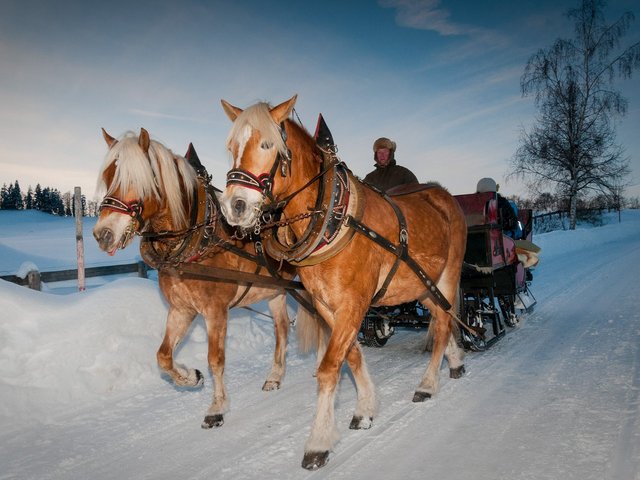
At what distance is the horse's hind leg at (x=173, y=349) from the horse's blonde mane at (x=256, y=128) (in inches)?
73.7

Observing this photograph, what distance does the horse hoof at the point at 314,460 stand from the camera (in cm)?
281

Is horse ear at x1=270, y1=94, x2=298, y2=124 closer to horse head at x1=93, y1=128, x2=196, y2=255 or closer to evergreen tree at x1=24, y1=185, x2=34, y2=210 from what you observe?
horse head at x1=93, y1=128, x2=196, y2=255

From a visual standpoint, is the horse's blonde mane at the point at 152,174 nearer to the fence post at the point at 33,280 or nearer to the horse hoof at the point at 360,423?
the horse hoof at the point at 360,423

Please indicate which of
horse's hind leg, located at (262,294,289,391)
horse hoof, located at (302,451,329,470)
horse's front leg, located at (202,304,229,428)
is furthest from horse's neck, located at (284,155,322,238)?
horse's hind leg, located at (262,294,289,391)

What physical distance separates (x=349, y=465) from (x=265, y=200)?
1732 mm

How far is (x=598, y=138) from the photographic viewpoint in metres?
20.6

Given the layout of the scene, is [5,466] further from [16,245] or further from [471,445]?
[16,245]

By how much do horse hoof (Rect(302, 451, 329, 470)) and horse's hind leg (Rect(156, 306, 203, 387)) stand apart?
1518 mm

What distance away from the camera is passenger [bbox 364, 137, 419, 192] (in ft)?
18.6

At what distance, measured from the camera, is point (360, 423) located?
11.1 feet

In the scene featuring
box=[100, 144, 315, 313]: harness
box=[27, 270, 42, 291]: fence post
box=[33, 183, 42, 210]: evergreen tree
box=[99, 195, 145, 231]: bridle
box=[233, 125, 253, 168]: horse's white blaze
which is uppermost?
box=[33, 183, 42, 210]: evergreen tree

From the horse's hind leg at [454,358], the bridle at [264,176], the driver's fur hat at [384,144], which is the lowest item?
the horse's hind leg at [454,358]

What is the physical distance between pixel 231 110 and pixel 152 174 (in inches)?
34.9

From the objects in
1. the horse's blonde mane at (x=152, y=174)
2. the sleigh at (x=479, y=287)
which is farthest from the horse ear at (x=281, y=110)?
the sleigh at (x=479, y=287)
